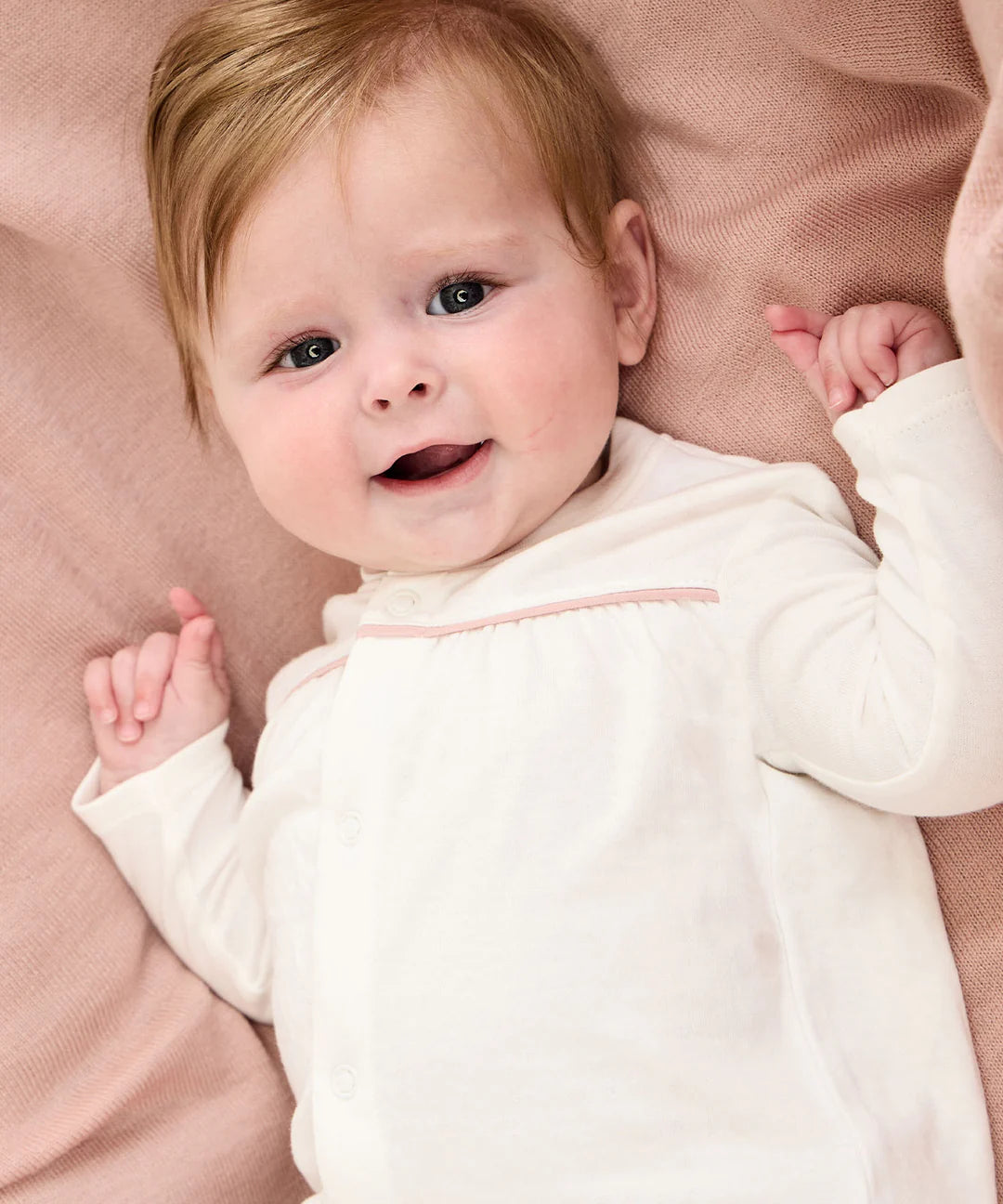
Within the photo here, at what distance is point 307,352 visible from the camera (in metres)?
1.29

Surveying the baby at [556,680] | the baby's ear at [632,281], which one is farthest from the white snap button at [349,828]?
the baby's ear at [632,281]

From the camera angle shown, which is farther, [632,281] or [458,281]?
[632,281]

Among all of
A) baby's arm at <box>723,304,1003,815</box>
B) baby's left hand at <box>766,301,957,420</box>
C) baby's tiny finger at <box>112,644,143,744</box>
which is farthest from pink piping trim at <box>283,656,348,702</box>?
baby's left hand at <box>766,301,957,420</box>

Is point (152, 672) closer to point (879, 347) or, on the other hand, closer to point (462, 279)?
point (462, 279)

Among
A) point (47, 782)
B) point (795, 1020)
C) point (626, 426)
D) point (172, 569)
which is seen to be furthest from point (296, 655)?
point (795, 1020)

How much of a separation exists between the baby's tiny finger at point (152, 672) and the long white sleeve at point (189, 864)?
65 mm

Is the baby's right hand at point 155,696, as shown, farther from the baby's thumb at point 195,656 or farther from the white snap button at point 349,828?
the white snap button at point 349,828

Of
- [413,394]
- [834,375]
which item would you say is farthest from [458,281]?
[834,375]

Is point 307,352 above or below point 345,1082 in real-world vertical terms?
above

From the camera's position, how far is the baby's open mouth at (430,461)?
1280mm

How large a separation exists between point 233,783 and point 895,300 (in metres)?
0.88

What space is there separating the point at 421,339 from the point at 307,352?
0.15m

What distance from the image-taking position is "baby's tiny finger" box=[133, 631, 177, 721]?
1463 millimetres

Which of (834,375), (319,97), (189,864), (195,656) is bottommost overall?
(189,864)
